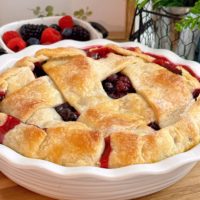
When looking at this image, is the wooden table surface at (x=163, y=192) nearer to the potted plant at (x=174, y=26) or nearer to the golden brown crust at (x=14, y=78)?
the golden brown crust at (x=14, y=78)

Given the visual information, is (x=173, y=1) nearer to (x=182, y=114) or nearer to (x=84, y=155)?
(x=182, y=114)

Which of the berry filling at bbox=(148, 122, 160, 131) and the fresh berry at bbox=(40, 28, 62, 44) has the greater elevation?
the berry filling at bbox=(148, 122, 160, 131)

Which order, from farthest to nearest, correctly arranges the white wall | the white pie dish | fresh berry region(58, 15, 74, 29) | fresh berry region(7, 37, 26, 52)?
1. the white wall
2. fresh berry region(58, 15, 74, 29)
3. fresh berry region(7, 37, 26, 52)
4. the white pie dish

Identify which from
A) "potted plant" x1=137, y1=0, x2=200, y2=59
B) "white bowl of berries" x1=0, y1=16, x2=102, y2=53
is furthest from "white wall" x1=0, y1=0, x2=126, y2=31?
"potted plant" x1=137, y1=0, x2=200, y2=59

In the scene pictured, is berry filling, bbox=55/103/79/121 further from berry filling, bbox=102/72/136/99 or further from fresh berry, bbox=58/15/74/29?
fresh berry, bbox=58/15/74/29

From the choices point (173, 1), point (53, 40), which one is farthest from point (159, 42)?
point (53, 40)

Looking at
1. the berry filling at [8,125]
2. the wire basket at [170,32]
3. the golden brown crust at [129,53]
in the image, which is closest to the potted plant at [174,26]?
the wire basket at [170,32]
